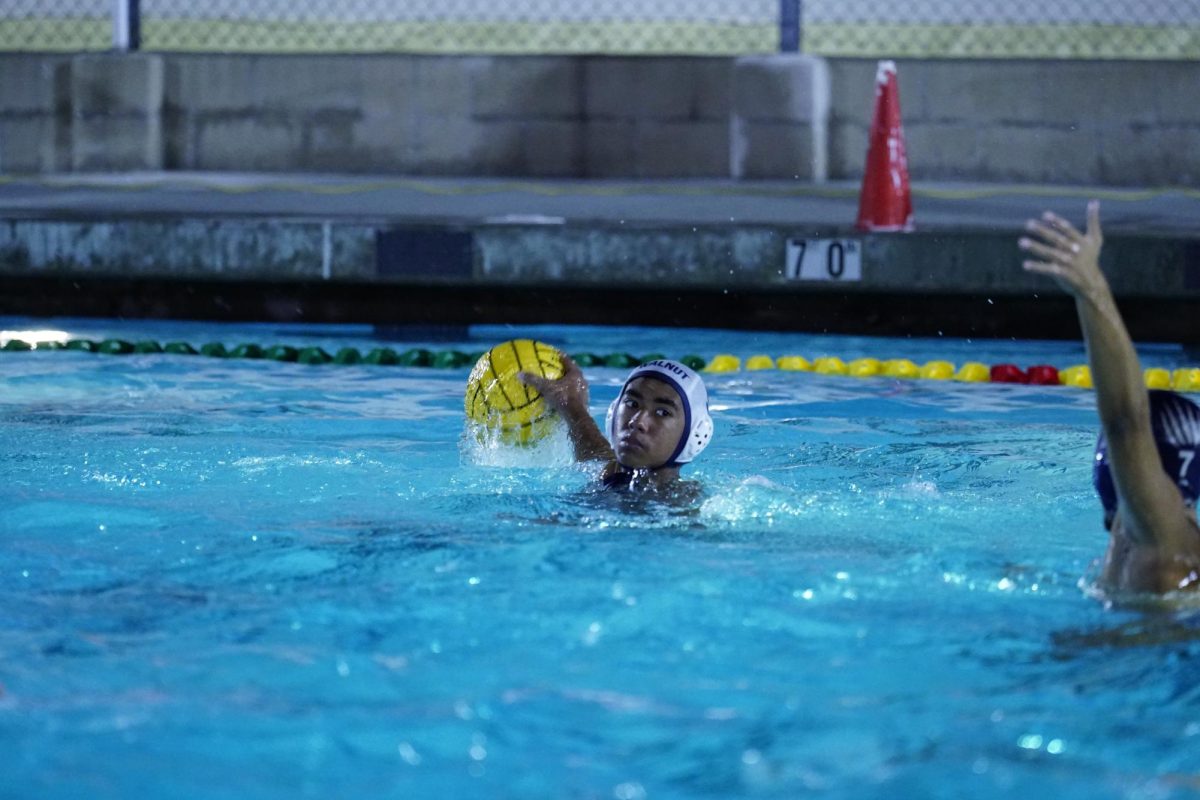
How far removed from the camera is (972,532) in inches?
188

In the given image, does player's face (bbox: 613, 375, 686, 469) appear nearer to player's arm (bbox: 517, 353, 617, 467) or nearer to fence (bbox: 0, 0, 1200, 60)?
player's arm (bbox: 517, 353, 617, 467)

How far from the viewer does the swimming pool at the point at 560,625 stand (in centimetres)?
289

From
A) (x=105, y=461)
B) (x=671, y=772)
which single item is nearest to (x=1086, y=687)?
(x=671, y=772)

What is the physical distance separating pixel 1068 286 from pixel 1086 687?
79cm

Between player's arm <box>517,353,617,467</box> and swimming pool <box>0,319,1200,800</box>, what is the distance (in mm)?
118

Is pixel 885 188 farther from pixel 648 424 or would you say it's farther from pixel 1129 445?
pixel 1129 445

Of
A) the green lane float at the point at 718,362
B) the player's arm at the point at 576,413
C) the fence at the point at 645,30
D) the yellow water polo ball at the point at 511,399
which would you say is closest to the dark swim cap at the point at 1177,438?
the player's arm at the point at 576,413

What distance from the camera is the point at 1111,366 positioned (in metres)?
3.10

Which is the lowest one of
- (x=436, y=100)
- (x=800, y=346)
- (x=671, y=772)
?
(x=671, y=772)

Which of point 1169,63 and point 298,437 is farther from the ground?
point 1169,63

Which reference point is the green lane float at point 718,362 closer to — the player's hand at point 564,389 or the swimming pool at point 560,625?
the swimming pool at point 560,625

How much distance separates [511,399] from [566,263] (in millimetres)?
3197

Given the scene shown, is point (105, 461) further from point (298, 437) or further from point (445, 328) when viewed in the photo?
point (445, 328)

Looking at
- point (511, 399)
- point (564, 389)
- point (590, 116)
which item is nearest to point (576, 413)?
point (564, 389)
